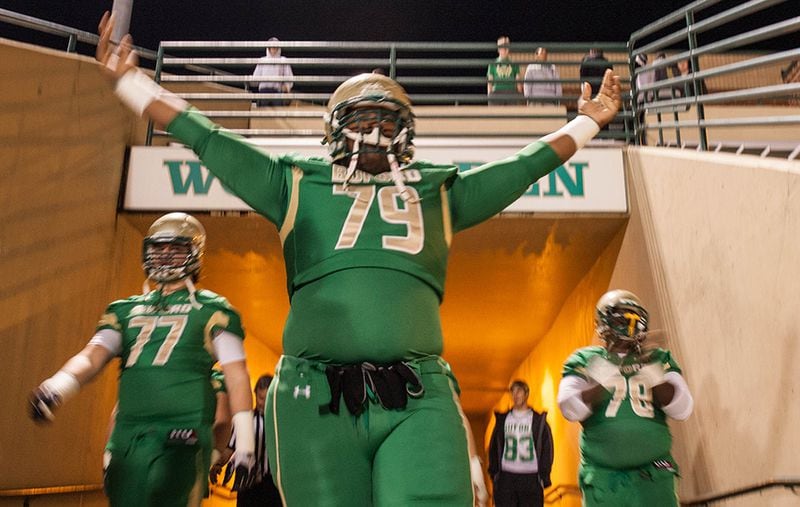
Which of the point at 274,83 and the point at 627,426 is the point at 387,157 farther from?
the point at 274,83

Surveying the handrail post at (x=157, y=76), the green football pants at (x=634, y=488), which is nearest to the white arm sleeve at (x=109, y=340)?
the green football pants at (x=634, y=488)

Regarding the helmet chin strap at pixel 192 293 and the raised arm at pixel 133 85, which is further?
the helmet chin strap at pixel 192 293

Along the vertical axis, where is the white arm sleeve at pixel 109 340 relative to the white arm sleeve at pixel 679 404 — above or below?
above

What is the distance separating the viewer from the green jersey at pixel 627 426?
425 centimetres

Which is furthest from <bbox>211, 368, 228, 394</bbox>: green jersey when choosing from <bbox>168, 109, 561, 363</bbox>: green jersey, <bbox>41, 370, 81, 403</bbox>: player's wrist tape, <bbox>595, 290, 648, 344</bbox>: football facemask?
<bbox>595, 290, 648, 344</bbox>: football facemask

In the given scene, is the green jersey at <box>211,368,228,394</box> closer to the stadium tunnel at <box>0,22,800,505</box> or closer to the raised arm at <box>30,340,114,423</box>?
the raised arm at <box>30,340,114,423</box>

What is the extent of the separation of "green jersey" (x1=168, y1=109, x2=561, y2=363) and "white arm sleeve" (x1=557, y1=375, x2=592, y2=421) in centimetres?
206

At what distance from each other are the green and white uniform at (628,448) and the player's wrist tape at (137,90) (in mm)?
2995

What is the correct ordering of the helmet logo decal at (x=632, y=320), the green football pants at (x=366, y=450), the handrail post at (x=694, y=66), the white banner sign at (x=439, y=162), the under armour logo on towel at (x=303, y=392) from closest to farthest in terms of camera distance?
1. the green football pants at (x=366, y=450)
2. the under armour logo on towel at (x=303, y=392)
3. the helmet logo decal at (x=632, y=320)
4. the handrail post at (x=694, y=66)
5. the white banner sign at (x=439, y=162)

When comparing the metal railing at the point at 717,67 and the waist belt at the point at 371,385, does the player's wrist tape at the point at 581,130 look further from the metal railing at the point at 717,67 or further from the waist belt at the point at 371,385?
the metal railing at the point at 717,67

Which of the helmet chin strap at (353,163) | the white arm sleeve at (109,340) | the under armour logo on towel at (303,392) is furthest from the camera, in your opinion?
the white arm sleeve at (109,340)

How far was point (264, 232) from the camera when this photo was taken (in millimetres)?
7277

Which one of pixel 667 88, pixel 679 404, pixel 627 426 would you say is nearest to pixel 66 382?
pixel 627 426

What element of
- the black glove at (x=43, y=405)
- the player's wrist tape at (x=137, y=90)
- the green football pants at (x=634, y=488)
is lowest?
the green football pants at (x=634, y=488)
